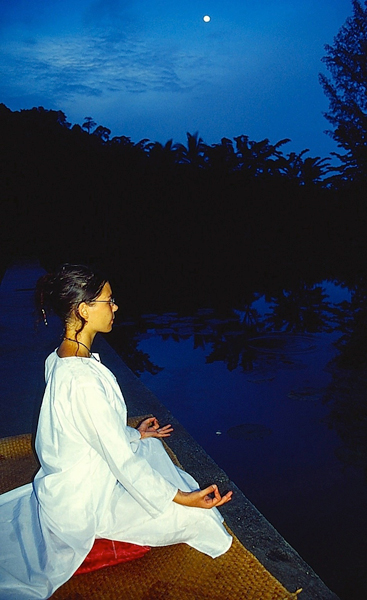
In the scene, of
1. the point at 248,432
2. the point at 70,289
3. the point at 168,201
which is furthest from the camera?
the point at 168,201

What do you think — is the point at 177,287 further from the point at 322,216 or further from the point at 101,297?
the point at 322,216

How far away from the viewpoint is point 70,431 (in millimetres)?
1902

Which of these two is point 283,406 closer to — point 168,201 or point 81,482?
point 81,482

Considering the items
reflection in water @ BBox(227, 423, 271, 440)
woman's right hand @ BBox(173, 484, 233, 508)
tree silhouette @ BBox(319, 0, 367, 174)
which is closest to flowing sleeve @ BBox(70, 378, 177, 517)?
woman's right hand @ BBox(173, 484, 233, 508)

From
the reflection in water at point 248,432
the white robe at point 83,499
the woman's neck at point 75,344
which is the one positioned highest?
the woman's neck at point 75,344

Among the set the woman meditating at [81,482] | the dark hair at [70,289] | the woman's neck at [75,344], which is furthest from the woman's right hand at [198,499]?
the dark hair at [70,289]

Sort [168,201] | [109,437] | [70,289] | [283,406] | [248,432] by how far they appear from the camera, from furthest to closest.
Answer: [168,201]
[283,406]
[248,432]
[70,289]
[109,437]

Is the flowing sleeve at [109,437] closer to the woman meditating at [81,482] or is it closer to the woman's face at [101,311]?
the woman meditating at [81,482]

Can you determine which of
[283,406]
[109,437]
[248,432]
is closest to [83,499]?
[109,437]

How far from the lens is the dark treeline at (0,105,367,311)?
80.4ft

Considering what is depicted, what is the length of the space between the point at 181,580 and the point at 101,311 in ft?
3.93

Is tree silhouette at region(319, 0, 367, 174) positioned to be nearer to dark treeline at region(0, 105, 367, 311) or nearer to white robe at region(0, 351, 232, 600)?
dark treeline at region(0, 105, 367, 311)

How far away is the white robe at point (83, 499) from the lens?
6.08ft

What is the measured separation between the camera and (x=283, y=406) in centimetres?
455
